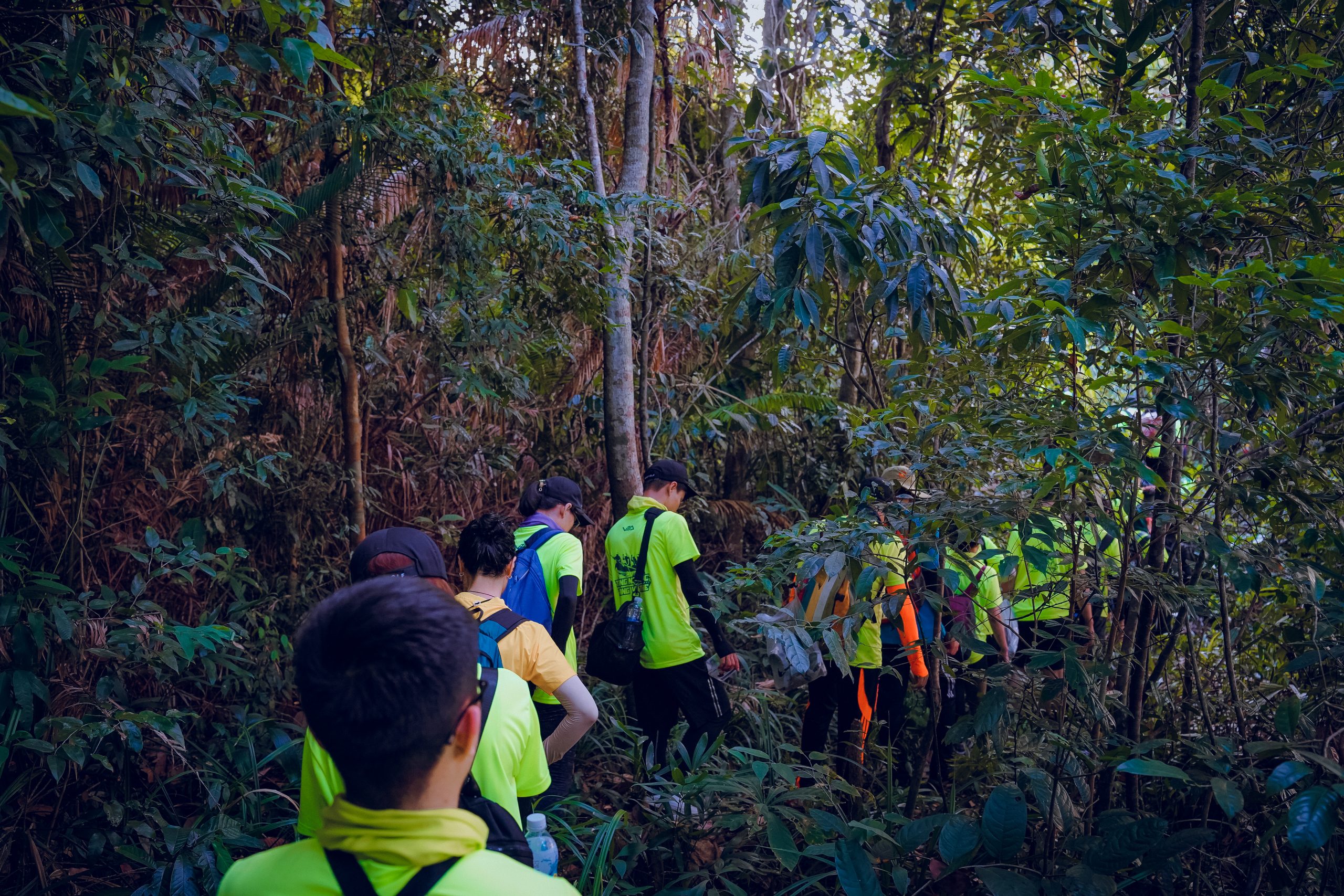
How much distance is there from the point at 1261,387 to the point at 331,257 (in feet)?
15.9

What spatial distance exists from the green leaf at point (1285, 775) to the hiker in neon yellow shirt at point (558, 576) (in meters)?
2.61

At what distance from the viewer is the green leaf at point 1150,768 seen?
8.46ft

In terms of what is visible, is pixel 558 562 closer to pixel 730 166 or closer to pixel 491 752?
pixel 491 752

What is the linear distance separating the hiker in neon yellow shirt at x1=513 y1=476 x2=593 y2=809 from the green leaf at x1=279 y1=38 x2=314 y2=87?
205cm

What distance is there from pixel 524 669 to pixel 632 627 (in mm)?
1854

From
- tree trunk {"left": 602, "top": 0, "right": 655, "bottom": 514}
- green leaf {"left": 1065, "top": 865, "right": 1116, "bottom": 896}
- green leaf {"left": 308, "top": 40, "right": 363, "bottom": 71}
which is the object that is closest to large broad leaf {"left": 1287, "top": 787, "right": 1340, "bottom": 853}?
green leaf {"left": 1065, "top": 865, "right": 1116, "bottom": 896}

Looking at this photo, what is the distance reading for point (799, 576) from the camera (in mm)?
3270

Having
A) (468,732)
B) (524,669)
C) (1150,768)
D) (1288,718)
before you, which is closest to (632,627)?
(524,669)

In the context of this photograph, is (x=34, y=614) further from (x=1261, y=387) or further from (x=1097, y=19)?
(x=1097, y=19)

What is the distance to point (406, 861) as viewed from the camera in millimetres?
1299

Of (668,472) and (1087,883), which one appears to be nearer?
(1087,883)

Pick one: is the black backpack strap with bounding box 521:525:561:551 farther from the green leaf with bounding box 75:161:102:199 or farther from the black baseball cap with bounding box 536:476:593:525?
the green leaf with bounding box 75:161:102:199

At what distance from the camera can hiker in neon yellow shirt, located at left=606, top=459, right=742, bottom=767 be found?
4.80m

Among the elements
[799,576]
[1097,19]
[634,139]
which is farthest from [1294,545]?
[634,139]
